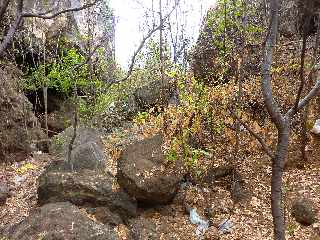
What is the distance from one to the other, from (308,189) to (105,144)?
22.9 feet

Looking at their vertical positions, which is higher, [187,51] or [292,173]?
[187,51]

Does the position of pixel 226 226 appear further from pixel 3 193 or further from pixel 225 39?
pixel 3 193

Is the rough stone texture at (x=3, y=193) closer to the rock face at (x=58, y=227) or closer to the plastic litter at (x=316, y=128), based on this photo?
the rock face at (x=58, y=227)

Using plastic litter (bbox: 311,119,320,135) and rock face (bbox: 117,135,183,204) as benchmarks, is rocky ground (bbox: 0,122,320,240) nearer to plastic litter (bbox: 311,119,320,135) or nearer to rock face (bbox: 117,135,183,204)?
rock face (bbox: 117,135,183,204)

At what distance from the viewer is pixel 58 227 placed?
754cm

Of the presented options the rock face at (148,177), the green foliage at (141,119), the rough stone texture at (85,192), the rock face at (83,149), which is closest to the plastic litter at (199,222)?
the rock face at (148,177)

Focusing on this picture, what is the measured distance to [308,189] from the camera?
407 inches

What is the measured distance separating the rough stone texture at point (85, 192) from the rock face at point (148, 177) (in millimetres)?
316

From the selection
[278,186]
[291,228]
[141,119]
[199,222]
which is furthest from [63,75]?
[278,186]

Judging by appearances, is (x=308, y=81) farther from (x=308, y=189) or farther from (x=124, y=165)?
(x=124, y=165)

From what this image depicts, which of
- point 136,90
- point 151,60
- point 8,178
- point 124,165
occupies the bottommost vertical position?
point 8,178

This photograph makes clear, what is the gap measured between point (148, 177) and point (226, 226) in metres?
2.14

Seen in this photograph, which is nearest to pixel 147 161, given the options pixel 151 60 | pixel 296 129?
pixel 296 129

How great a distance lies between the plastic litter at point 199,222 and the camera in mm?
9805
